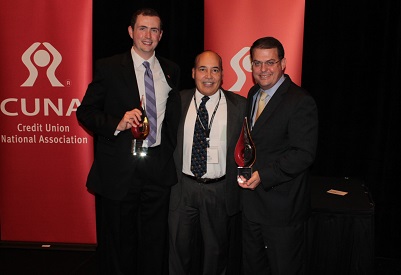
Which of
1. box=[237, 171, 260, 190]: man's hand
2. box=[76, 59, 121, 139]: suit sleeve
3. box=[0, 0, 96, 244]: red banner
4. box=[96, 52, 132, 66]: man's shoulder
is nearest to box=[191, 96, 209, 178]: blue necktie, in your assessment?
box=[237, 171, 260, 190]: man's hand

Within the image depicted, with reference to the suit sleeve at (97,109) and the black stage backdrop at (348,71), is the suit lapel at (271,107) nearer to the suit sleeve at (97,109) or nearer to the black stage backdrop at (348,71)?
the suit sleeve at (97,109)

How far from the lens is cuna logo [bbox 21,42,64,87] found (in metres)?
3.91

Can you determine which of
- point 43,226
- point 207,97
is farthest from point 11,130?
point 207,97

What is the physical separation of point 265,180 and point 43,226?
8.14 feet

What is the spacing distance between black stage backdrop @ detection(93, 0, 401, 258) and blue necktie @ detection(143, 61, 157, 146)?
4.69ft

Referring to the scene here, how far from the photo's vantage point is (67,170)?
4.05 meters

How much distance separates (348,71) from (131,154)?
2.26m

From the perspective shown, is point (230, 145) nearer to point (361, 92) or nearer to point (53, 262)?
point (361, 92)

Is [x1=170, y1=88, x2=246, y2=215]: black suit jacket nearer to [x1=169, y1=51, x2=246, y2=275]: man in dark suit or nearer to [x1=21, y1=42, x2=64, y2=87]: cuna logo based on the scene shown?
[x1=169, y1=51, x2=246, y2=275]: man in dark suit

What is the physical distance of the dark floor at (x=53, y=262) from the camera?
3.77 m

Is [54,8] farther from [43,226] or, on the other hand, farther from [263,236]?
[263,236]

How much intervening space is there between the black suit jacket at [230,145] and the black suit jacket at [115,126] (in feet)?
0.20

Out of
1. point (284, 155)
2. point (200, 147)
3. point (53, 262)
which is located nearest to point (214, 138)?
point (200, 147)

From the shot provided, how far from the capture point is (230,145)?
283cm
